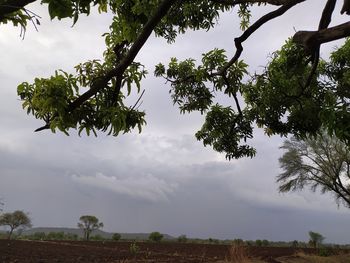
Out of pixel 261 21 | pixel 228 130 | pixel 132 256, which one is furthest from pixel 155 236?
pixel 261 21

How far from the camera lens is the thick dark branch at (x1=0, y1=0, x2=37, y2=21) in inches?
105

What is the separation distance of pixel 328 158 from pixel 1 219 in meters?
46.1

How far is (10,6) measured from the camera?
2600 mm

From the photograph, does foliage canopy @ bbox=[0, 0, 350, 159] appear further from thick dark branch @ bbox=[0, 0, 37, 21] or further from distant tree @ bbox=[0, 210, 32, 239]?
distant tree @ bbox=[0, 210, 32, 239]

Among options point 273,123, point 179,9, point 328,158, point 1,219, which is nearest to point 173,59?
point 179,9

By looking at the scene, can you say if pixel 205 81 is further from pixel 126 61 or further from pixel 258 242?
pixel 258 242

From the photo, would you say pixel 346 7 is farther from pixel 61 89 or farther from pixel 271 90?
pixel 271 90

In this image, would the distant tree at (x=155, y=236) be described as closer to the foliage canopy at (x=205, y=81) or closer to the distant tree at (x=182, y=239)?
the distant tree at (x=182, y=239)

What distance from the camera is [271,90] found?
7.97 m

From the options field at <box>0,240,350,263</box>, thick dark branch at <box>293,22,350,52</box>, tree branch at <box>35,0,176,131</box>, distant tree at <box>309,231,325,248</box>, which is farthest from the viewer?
distant tree at <box>309,231,325,248</box>

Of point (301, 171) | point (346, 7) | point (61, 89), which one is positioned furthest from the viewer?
point (301, 171)

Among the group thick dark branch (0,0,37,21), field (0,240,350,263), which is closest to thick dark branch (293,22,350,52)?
thick dark branch (0,0,37,21)

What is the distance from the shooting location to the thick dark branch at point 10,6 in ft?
8.75

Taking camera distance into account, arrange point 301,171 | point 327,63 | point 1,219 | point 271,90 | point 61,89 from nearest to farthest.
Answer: point 61,89 < point 271,90 < point 327,63 < point 301,171 < point 1,219
